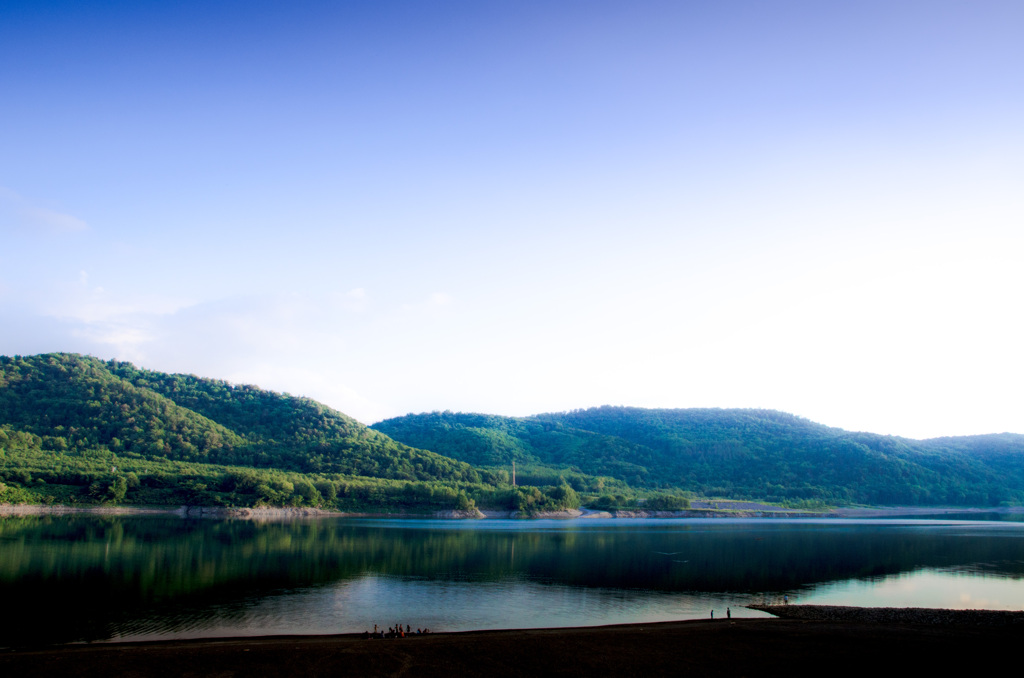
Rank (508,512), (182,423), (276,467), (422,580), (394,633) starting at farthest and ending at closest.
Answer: (182,423)
(276,467)
(508,512)
(422,580)
(394,633)

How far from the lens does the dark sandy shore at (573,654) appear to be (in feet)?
70.2

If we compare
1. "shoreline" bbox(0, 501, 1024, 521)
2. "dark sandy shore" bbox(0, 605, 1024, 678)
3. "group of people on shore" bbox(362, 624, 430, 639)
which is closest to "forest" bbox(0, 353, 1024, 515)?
"shoreline" bbox(0, 501, 1024, 521)

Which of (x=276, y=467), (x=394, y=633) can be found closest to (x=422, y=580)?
(x=394, y=633)

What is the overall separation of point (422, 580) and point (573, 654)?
2185 cm

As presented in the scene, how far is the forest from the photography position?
11450cm

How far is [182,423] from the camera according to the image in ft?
498

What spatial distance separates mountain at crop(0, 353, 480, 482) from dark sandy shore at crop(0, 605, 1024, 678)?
12946 cm

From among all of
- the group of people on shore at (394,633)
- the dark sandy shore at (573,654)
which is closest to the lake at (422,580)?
the group of people on shore at (394,633)

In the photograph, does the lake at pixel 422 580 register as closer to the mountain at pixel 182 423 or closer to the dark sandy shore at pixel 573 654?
the dark sandy shore at pixel 573 654

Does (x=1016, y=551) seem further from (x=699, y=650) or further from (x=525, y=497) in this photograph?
(x=525, y=497)

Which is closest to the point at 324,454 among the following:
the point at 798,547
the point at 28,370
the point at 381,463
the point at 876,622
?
the point at 381,463

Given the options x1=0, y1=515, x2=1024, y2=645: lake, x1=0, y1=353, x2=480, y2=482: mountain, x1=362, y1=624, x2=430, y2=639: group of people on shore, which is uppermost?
x1=0, y1=353, x2=480, y2=482: mountain

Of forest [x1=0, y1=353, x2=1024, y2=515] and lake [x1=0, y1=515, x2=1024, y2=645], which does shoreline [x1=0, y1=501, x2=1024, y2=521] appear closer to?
forest [x1=0, y1=353, x2=1024, y2=515]

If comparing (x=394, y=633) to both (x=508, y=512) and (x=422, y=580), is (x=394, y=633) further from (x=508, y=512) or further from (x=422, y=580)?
(x=508, y=512)
